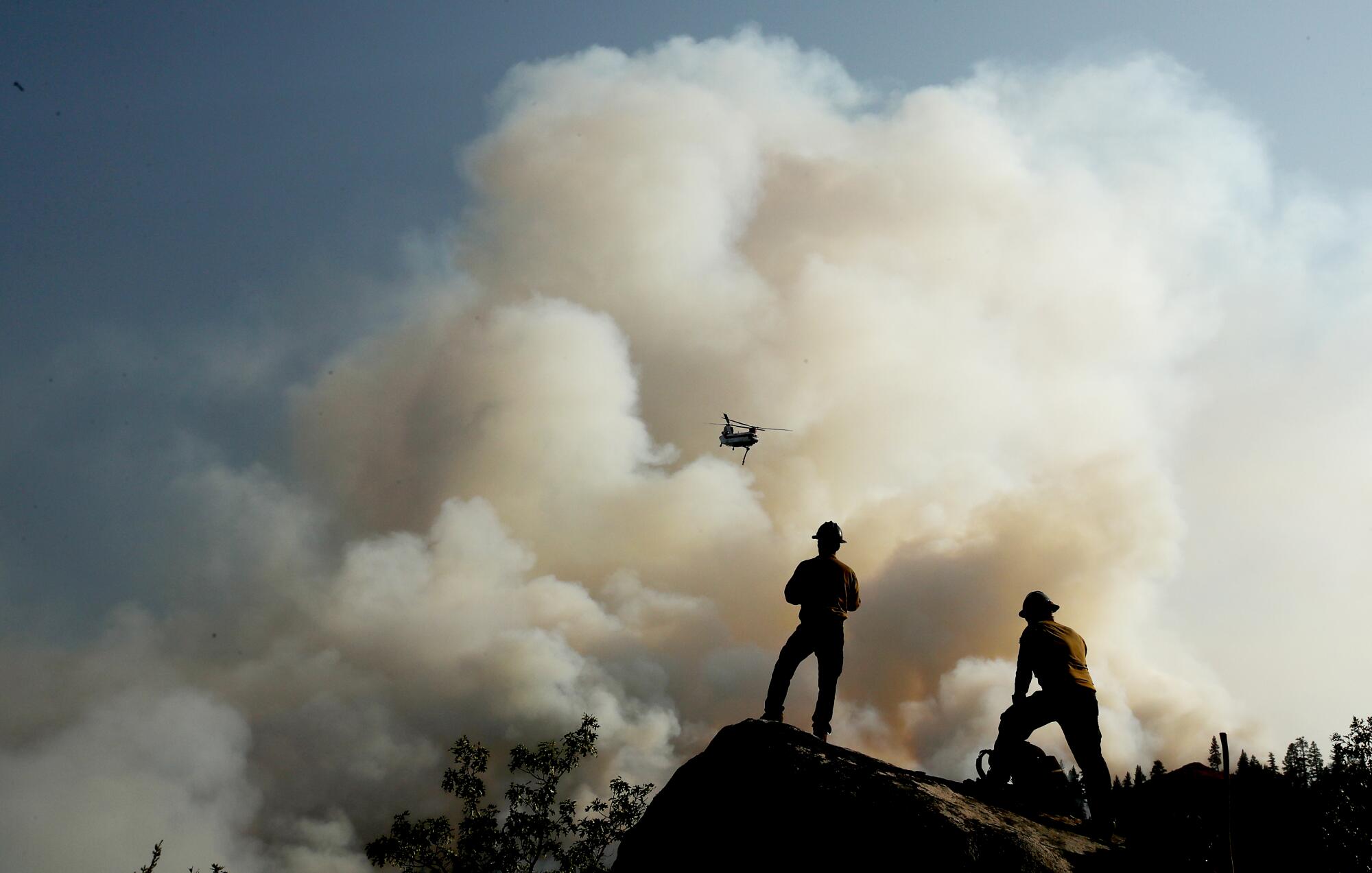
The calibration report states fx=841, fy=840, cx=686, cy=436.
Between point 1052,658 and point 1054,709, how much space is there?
60cm

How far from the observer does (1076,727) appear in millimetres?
9984

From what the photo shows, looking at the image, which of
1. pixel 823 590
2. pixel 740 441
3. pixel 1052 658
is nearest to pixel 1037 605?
pixel 1052 658

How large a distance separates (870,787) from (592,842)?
3431 centimetres

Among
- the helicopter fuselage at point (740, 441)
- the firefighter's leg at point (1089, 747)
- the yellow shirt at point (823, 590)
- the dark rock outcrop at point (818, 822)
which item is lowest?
the dark rock outcrop at point (818, 822)

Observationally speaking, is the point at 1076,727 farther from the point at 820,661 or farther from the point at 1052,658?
the point at 820,661

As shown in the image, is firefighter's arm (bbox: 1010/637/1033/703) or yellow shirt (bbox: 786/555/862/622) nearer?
firefighter's arm (bbox: 1010/637/1033/703)

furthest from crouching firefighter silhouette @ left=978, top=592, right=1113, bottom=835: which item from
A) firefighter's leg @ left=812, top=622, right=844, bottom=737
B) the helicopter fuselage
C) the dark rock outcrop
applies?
the helicopter fuselage

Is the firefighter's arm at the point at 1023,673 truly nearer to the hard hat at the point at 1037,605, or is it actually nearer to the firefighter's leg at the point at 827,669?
the hard hat at the point at 1037,605

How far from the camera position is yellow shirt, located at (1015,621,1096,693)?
10.2 m

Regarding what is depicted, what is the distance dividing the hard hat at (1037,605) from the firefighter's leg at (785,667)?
9.57ft

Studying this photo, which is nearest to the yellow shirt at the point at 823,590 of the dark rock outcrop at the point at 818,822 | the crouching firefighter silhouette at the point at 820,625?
the crouching firefighter silhouette at the point at 820,625

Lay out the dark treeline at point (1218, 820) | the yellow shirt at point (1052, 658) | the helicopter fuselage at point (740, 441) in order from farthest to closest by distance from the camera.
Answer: the helicopter fuselage at point (740, 441)
the yellow shirt at point (1052, 658)
the dark treeline at point (1218, 820)

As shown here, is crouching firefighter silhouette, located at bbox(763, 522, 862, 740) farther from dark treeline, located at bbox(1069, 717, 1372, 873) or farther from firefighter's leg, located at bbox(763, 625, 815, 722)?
dark treeline, located at bbox(1069, 717, 1372, 873)

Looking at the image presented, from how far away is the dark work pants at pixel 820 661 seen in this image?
39.1ft
